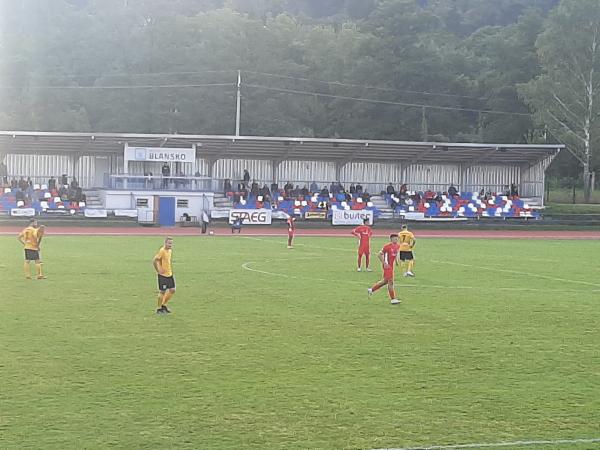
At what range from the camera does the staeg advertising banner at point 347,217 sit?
55969 mm

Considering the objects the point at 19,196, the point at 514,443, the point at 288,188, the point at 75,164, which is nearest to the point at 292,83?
the point at 288,188

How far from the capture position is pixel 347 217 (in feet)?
185

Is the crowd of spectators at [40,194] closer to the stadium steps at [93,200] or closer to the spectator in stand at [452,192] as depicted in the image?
the stadium steps at [93,200]

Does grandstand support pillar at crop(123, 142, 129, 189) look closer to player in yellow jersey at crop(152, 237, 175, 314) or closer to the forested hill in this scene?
the forested hill

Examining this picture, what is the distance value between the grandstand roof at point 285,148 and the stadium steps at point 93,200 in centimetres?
312

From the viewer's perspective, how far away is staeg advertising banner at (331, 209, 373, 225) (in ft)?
184

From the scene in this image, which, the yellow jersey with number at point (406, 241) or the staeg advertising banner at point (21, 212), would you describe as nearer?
the yellow jersey with number at point (406, 241)

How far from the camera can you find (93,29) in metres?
98.3

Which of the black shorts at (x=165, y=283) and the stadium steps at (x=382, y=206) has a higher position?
the stadium steps at (x=382, y=206)

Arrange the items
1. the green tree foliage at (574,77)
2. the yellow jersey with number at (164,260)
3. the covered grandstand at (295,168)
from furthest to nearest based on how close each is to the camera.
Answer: the green tree foliage at (574,77), the covered grandstand at (295,168), the yellow jersey with number at (164,260)

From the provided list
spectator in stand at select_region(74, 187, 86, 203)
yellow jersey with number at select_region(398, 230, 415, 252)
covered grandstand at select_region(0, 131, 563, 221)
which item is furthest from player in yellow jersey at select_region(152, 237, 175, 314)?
spectator in stand at select_region(74, 187, 86, 203)

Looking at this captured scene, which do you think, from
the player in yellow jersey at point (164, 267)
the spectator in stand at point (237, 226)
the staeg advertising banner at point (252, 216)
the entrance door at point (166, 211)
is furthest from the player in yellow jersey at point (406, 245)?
the entrance door at point (166, 211)

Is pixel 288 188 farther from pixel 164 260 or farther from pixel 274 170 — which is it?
pixel 164 260

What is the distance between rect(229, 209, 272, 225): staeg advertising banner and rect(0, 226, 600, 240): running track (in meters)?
0.84
